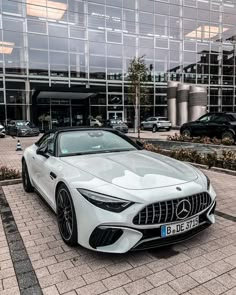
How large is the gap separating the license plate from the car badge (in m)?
0.07

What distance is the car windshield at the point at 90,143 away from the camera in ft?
13.9

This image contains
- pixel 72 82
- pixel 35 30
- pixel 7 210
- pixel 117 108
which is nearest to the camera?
pixel 7 210

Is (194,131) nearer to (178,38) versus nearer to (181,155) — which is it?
(181,155)

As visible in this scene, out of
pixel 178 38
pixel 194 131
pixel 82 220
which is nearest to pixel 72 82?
pixel 178 38

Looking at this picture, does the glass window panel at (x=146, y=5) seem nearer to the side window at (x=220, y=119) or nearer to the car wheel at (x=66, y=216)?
the side window at (x=220, y=119)

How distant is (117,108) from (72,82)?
19.6 ft

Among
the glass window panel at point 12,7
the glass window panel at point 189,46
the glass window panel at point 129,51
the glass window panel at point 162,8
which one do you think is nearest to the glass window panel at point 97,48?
the glass window panel at point 129,51

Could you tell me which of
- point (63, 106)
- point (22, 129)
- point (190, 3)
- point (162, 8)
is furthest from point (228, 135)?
point (190, 3)

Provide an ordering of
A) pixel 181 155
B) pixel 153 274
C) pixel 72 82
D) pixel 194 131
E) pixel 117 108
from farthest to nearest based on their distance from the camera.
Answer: pixel 117 108 < pixel 72 82 < pixel 194 131 < pixel 181 155 < pixel 153 274

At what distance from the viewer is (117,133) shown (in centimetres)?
501

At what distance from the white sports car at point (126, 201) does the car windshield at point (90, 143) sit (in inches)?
8.4

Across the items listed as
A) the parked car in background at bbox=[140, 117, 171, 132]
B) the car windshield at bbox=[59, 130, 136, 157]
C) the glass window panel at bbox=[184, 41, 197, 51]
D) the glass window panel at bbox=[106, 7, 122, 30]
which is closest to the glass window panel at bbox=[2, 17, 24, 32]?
the glass window panel at bbox=[106, 7, 122, 30]

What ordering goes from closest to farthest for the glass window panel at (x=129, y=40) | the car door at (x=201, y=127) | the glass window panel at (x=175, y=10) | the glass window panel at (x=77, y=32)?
the car door at (x=201, y=127) < the glass window panel at (x=77, y=32) < the glass window panel at (x=129, y=40) < the glass window panel at (x=175, y=10)

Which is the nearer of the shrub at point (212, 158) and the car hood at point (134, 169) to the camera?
the car hood at point (134, 169)
